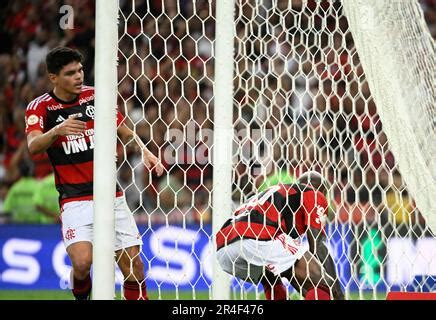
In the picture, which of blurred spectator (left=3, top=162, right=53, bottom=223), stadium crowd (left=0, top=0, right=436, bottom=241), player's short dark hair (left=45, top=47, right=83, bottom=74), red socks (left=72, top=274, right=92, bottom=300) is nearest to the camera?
red socks (left=72, top=274, right=92, bottom=300)

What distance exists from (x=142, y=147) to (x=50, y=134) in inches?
19.6

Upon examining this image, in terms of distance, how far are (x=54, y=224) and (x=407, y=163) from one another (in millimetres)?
4345

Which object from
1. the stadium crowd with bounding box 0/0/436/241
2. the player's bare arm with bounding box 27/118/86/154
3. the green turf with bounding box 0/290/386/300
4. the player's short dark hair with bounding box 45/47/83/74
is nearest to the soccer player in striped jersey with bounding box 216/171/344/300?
the player's bare arm with bounding box 27/118/86/154

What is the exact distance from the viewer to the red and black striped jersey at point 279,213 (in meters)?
4.25

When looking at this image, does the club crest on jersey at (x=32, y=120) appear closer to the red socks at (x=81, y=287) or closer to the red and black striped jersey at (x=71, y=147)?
the red and black striped jersey at (x=71, y=147)

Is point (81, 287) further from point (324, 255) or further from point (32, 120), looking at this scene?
point (324, 255)

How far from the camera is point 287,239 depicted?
438cm

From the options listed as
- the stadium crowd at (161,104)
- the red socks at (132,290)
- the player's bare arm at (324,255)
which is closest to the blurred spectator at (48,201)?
the stadium crowd at (161,104)

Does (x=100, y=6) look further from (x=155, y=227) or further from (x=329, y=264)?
(x=155, y=227)

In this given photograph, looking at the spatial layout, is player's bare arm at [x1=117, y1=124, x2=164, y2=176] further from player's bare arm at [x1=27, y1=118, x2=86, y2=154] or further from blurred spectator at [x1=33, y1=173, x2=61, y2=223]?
blurred spectator at [x1=33, y1=173, x2=61, y2=223]

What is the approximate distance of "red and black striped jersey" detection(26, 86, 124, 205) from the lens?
4414mm

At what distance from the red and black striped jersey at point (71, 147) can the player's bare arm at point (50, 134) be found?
13 cm

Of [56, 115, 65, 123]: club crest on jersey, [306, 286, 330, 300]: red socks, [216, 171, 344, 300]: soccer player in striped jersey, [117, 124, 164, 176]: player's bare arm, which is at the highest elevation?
[56, 115, 65, 123]: club crest on jersey
